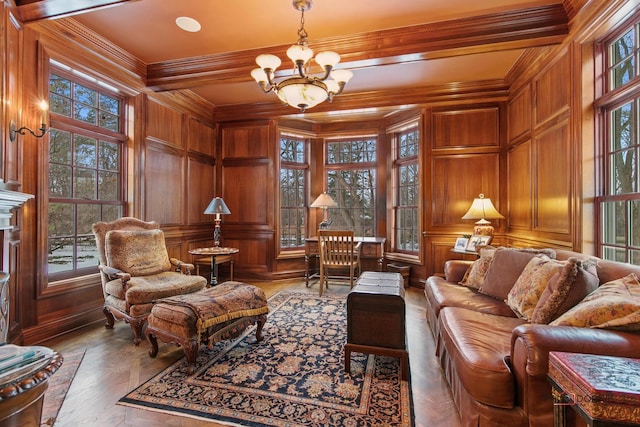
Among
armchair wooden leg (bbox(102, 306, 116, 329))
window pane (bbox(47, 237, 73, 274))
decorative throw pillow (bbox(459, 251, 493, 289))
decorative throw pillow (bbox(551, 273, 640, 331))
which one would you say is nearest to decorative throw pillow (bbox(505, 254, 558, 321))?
decorative throw pillow (bbox(551, 273, 640, 331))

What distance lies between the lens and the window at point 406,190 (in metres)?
5.03

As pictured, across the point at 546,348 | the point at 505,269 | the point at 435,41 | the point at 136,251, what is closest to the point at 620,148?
the point at 505,269

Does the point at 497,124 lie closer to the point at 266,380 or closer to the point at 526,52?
the point at 526,52

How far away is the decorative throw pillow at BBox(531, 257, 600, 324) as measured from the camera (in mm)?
1676

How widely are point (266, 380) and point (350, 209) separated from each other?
389 cm

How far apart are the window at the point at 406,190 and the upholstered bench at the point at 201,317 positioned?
10.3 feet

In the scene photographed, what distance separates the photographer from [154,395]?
1933 mm

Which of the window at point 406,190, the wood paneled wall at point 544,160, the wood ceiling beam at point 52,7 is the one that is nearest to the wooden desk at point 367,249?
the window at point 406,190

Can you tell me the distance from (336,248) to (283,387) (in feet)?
8.14

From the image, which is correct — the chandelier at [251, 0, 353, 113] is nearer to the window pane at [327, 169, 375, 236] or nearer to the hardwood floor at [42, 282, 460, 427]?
the hardwood floor at [42, 282, 460, 427]

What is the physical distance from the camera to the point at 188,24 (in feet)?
9.96

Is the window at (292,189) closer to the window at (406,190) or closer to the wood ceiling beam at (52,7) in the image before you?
the window at (406,190)

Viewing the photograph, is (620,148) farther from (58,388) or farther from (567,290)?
(58,388)

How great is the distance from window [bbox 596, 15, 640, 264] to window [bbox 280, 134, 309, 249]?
412cm
